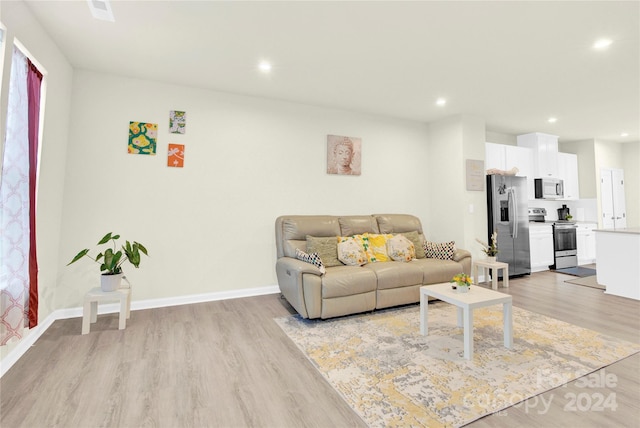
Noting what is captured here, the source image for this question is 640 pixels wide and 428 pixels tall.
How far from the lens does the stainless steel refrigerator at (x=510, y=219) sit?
15.6 ft

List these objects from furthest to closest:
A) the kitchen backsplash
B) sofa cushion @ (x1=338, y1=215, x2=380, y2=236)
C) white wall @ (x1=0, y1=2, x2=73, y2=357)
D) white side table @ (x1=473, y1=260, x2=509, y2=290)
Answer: the kitchen backsplash → white side table @ (x1=473, y1=260, x2=509, y2=290) → sofa cushion @ (x1=338, y1=215, x2=380, y2=236) → white wall @ (x1=0, y1=2, x2=73, y2=357)

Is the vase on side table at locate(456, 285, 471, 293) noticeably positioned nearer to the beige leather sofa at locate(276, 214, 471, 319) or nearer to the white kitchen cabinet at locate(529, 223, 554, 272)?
the beige leather sofa at locate(276, 214, 471, 319)

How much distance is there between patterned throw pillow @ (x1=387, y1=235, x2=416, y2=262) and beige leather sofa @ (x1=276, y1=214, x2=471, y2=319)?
0.39 feet

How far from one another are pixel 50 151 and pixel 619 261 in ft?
21.7

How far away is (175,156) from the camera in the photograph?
3.53 metres

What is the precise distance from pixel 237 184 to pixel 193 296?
1476mm

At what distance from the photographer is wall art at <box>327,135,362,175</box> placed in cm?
436

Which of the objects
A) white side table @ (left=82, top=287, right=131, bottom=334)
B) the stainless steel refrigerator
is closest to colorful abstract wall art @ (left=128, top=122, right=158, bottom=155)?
white side table @ (left=82, top=287, right=131, bottom=334)

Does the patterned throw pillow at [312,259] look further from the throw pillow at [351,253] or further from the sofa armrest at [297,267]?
the throw pillow at [351,253]

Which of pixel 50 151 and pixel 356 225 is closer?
pixel 50 151

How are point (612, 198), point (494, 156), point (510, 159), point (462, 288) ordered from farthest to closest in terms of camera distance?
point (612, 198) < point (510, 159) < point (494, 156) < point (462, 288)

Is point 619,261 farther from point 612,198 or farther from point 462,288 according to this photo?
point 612,198

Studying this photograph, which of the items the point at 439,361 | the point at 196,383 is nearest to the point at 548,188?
the point at 439,361

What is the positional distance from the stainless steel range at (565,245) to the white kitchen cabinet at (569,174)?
91 centimetres
